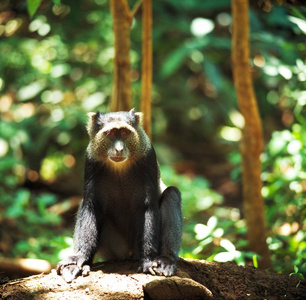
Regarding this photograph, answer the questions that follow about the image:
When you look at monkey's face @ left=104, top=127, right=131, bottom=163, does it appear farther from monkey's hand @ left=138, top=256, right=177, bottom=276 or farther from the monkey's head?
monkey's hand @ left=138, top=256, right=177, bottom=276

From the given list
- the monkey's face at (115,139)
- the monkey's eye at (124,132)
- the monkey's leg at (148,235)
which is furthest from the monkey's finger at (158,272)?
the monkey's eye at (124,132)

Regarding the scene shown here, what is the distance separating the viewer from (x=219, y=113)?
12508mm

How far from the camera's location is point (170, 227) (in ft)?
15.4

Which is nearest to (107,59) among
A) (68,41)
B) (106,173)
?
(68,41)

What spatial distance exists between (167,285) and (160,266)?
66cm

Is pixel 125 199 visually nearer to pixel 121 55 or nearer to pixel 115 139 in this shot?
pixel 115 139

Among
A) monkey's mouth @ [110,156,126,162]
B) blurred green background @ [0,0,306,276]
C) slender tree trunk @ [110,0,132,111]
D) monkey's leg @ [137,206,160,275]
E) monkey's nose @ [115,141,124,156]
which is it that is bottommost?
monkey's leg @ [137,206,160,275]

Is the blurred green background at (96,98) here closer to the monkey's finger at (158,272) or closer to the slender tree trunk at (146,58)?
the slender tree trunk at (146,58)

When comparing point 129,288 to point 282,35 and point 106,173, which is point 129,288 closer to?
point 106,173

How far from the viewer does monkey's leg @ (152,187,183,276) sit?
4484mm

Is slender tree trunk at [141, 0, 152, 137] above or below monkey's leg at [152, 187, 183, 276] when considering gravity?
above

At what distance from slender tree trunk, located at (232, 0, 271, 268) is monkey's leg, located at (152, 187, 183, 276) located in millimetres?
1579

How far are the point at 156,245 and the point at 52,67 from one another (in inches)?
260

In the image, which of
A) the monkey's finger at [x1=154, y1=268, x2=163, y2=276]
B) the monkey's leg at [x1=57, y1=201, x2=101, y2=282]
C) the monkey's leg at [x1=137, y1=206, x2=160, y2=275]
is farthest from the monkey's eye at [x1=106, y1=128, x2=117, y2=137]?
the monkey's finger at [x1=154, y1=268, x2=163, y2=276]
